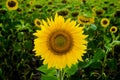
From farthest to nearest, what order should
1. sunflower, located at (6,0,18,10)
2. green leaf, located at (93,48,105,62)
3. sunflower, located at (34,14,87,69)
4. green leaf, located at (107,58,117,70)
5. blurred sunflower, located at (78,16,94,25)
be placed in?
sunflower, located at (6,0,18,10), blurred sunflower, located at (78,16,94,25), green leaf, located at (107,58,117,70), green leaf, located at (93,48,105,62), sunflower, located at (34,14,87,69)

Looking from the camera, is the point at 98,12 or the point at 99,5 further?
the point at 99,5

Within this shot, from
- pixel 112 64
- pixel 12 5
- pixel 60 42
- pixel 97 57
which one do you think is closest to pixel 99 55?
pixel 97 57

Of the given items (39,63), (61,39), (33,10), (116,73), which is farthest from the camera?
(33,10)

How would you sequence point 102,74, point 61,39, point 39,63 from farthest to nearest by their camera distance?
point 39,63 → point 102,74 → point 61,39

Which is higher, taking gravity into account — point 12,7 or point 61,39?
point 12,7

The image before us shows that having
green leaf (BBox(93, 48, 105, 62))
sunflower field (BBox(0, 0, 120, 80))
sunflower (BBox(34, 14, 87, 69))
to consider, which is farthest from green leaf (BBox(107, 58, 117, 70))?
sunflower (BBox(34, 14, 87, 69))

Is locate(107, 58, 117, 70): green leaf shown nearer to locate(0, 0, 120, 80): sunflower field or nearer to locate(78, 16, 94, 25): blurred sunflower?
locate(0, 0, 120, 80): sunflower field

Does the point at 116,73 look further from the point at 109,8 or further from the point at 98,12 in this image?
the point at 109,8

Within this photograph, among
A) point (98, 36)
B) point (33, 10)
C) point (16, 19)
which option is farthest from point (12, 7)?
point (98, 36)
